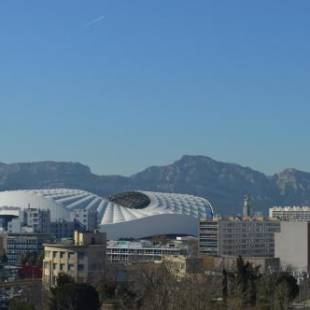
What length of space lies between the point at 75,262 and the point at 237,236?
4073cm

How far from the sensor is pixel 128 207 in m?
83.9

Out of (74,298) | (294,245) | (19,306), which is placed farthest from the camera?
(294,245)

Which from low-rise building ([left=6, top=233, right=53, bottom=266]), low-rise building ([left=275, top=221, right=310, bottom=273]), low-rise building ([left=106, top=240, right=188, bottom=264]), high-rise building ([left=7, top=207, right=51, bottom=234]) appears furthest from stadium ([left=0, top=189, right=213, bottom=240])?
low-rise building ([left=275, top=221, right=310, bottom=273])

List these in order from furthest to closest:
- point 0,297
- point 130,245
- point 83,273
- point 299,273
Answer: point 130,245 < point 299,273 < point 83,273 < point 0,297

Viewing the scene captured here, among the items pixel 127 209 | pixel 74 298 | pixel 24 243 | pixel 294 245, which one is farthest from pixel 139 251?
pixel 74 298

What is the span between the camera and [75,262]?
113 feet

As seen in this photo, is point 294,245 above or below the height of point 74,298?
above


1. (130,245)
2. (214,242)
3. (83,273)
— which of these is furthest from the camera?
(214,242)

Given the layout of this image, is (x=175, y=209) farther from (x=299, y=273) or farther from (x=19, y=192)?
(x=299, y=273)

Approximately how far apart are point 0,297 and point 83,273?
4052mm

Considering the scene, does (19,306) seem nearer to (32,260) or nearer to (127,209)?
(32,260)

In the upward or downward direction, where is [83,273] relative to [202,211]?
downward

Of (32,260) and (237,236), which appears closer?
(32,260)

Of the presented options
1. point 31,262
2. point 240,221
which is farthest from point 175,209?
point 31,262
